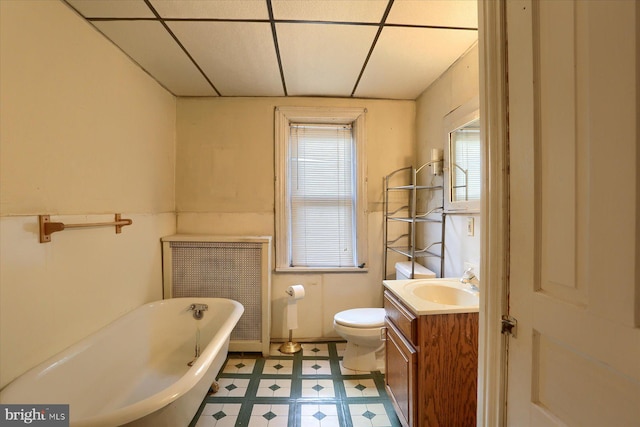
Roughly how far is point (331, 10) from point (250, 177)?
1.51m

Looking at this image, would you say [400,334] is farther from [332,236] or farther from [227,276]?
[227,276]

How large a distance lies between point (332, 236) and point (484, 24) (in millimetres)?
1978

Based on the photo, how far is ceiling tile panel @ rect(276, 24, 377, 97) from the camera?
5.21 ft

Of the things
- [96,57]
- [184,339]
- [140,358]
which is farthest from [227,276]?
[96,57]

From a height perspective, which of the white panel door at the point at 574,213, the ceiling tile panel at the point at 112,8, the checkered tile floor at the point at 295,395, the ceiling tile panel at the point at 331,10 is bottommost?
the checkered tile floor at the point at 295,395

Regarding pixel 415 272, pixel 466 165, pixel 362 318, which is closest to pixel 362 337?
pixel 362 318

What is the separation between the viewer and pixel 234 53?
1.81 m

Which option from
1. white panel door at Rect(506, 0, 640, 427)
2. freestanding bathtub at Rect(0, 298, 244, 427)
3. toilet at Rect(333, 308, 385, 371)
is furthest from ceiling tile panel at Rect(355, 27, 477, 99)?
freestanding bathtub at Rect(0, 298, 244, 427)

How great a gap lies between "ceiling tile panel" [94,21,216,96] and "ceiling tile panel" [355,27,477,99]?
4.36 ft

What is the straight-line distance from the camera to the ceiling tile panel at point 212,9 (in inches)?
54.0

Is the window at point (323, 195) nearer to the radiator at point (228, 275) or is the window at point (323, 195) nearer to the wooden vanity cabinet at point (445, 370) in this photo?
the radiator at point (228, 275)

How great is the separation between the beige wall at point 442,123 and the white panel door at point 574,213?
0.93 meters

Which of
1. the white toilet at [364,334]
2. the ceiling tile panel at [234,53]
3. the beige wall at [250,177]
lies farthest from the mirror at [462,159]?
the ceiling tile panel at [234,53]

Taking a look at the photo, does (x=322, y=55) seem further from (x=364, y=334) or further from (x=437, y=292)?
(x=364, y=334)
